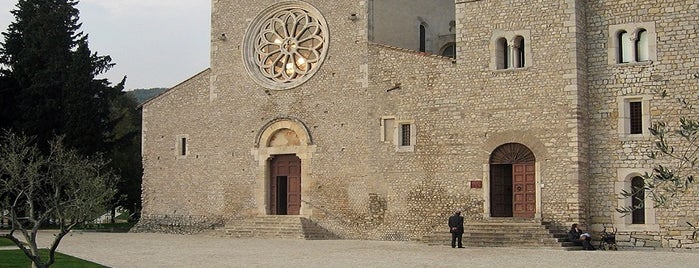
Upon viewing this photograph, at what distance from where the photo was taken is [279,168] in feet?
116

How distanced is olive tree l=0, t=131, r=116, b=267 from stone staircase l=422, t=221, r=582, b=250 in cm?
1116

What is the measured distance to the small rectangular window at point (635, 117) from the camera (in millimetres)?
27797

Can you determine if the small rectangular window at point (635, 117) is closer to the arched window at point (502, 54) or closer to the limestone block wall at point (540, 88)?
the limestone block wall at point (540, 88)

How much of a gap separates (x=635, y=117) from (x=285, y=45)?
46.6ft

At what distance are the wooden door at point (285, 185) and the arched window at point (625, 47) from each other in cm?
1287

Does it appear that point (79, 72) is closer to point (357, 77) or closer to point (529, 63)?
point (357, 77)

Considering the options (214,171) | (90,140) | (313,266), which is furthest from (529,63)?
(90,140)

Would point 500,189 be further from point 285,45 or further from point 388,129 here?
point 285,45

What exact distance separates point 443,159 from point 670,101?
7.57 meters

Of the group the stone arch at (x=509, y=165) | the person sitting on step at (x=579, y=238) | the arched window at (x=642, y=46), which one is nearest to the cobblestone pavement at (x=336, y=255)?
the person sitting on step at (x=579, y=238)

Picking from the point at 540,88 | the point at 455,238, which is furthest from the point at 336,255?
the point at 540,88

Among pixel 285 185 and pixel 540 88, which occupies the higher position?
pixel 540 88

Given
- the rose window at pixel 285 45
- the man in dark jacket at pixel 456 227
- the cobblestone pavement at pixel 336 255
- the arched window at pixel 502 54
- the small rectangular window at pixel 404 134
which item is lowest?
the cobblestone pavement at pixel 336 255

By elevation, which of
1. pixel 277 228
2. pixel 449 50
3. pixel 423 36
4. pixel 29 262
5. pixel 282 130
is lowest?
pixel 29 262
